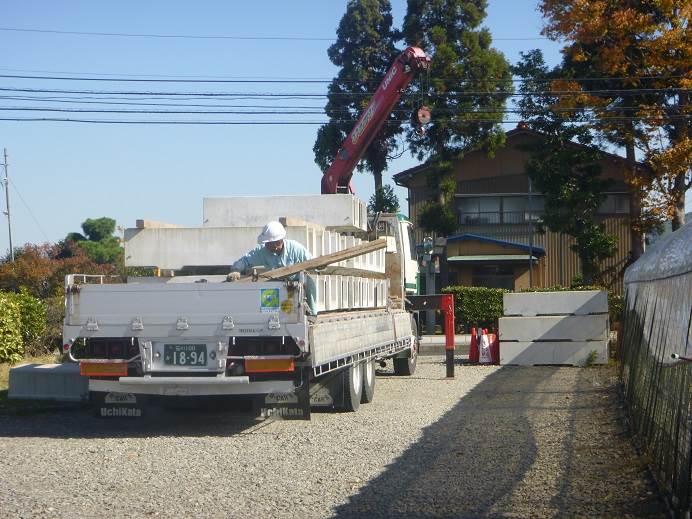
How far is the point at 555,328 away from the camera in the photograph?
1952 cm

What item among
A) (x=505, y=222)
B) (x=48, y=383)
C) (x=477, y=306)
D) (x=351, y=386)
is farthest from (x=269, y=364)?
(x=505, y=222)

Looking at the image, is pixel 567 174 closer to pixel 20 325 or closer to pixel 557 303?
pixel 557 303

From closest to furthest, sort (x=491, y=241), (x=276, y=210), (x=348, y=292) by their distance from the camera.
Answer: (x=348, y=292) → (x=276, y=210) → (x=491, y=241)

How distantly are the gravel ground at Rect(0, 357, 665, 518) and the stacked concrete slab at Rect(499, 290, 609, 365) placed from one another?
5.67 m

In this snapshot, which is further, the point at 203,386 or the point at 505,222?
the point at 505,222

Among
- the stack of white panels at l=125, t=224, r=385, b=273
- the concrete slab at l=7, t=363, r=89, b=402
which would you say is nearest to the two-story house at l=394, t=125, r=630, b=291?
the stack of white panels at l=125, t=224, r=385, b=273

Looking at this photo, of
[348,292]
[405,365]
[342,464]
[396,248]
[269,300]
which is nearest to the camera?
[342,464]

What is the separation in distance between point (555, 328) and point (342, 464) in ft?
37.9

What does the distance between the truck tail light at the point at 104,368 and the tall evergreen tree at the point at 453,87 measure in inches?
1082

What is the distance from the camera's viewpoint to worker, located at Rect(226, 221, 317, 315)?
11.3 meters

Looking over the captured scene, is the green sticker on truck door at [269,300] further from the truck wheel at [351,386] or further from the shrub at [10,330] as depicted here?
the shrub at [10,330]

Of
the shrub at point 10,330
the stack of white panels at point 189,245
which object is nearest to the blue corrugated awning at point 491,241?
the shrub at point 10,330

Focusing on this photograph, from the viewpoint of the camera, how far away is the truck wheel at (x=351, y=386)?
474 inches

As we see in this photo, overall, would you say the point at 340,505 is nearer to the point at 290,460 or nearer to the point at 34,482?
the point at 290,460
